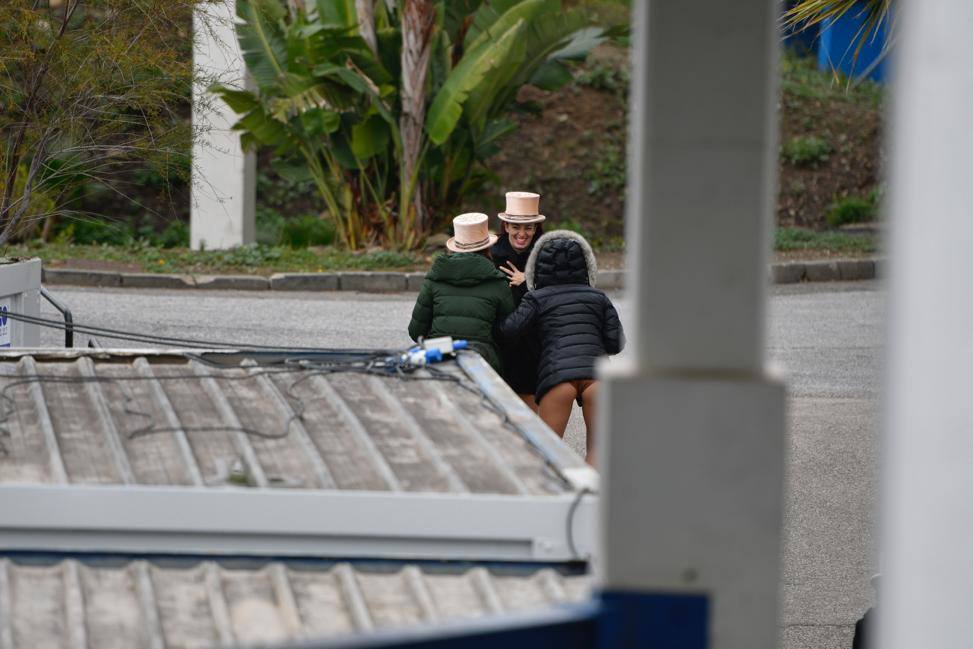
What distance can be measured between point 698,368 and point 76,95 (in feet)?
28.7

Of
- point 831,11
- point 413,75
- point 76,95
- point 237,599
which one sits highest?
point 413,75

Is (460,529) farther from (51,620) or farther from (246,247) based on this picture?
(246,247)

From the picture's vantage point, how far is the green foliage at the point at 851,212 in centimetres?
2192

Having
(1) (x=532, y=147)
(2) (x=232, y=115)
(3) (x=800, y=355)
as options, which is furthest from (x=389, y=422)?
(1) (x=532, y=147)

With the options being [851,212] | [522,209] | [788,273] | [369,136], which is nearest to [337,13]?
[369,136]

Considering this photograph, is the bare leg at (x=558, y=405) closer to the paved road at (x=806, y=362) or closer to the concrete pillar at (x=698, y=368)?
the paved road at (x=806, y=362)

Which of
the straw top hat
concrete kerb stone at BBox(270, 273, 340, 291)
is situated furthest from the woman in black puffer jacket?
concrete kerb stone at BBox(270, 273, 340, 291)

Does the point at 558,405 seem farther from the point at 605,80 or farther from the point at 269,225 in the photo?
the point at 605,80

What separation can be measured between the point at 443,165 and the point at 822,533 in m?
12.1

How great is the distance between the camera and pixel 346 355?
6156mm

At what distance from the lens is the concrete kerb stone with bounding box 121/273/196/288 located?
17109 mm

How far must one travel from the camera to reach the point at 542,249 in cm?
735

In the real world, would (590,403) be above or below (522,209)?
below

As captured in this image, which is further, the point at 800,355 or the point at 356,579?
the point at 800,355
